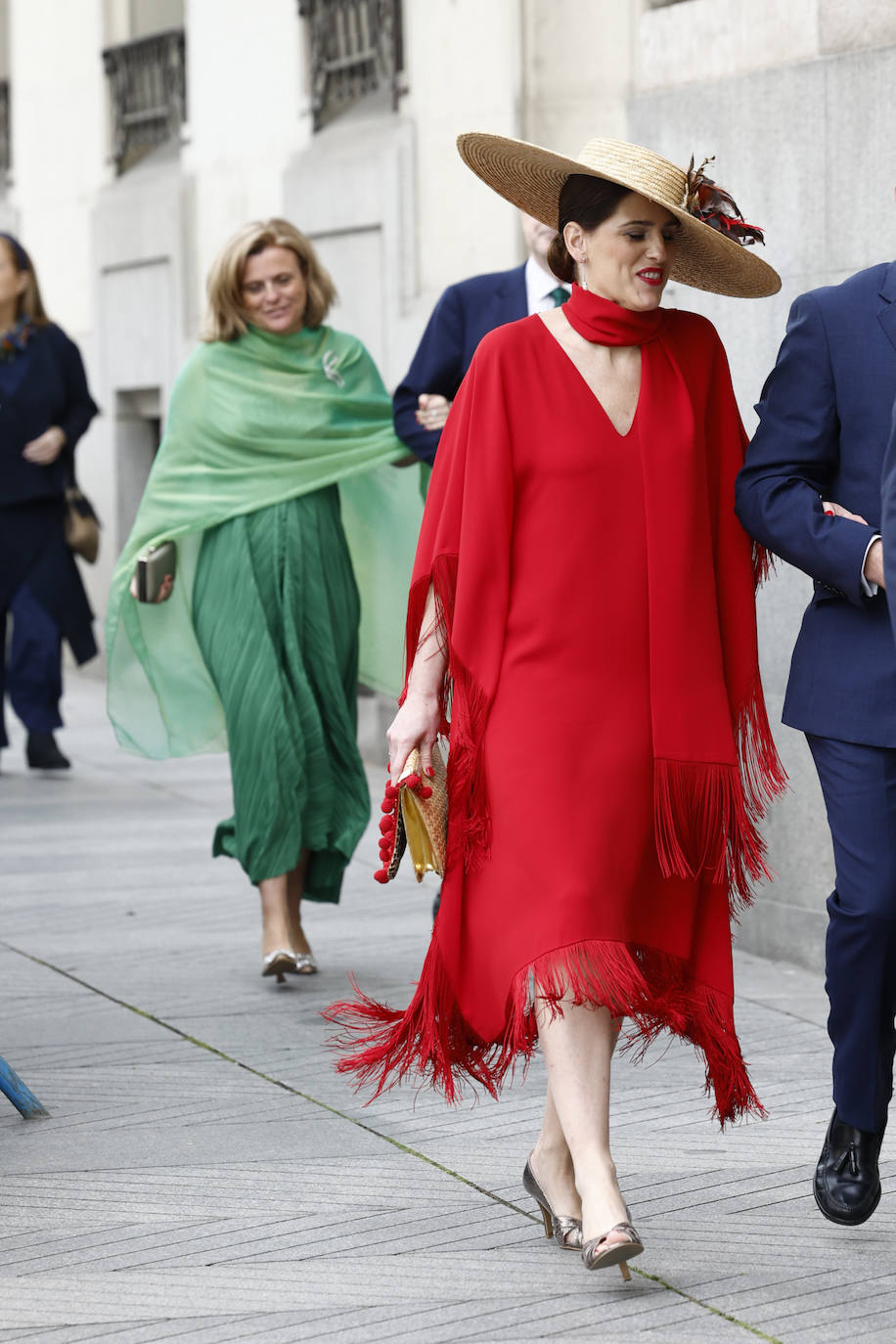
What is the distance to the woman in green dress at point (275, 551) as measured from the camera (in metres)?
6.55

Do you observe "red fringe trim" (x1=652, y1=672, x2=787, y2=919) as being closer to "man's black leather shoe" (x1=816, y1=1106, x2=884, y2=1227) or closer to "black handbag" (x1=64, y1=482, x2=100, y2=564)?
"man's black leather shoe" (x1=816, y1=1106, x2=884, y2=1227)

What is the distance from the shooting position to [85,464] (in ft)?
53.6

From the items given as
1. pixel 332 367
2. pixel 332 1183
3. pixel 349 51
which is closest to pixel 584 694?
pixel 332 1183

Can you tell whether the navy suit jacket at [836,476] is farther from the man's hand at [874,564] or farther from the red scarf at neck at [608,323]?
the red scarf at neck at [608,323]

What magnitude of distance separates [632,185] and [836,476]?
67cm

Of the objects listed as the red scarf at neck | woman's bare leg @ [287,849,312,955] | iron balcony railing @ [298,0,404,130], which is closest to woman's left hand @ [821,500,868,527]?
the red scarf at neck

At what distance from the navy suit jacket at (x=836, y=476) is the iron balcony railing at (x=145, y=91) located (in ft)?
36.8

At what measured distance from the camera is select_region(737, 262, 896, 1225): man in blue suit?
13.4ft

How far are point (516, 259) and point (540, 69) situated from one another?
2.66ft

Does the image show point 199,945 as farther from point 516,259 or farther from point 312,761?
point 516,259

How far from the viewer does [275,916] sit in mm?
6477

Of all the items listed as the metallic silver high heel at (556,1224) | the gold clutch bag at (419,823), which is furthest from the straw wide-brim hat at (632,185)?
the metallic silver high heel at (556,1224)

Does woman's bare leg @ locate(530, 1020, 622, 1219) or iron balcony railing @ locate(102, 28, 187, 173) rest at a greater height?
iron balcony railing @ locate(102, 28, 187, 173)

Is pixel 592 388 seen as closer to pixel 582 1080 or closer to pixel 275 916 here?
pixel 582 1080
